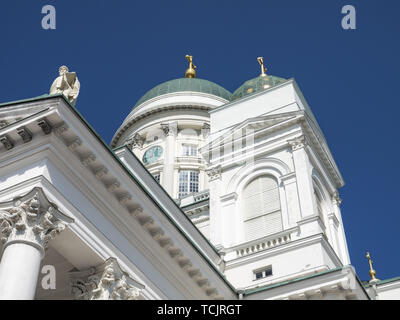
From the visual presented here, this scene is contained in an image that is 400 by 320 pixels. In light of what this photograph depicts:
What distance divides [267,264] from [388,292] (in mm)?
7993

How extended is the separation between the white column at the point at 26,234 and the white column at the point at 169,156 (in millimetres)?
27376

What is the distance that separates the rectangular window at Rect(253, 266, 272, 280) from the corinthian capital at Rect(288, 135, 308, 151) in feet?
20.1

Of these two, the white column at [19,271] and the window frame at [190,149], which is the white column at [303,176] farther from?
the window frame at [190,149]

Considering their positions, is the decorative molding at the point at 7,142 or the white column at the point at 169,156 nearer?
the decorative molding at the point at 7,142

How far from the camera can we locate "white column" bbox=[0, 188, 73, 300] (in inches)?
483

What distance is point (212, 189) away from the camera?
28.5 meters

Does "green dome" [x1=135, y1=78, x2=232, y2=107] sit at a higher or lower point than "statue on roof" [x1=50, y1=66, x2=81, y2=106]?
higher

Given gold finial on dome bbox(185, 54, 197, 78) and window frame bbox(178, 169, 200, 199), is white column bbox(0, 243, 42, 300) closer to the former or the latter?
window frame bbox(178, 169, 200, 199)

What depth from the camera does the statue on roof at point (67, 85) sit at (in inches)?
637

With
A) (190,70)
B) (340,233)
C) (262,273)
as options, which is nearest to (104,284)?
(262,273)

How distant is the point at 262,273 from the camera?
2392cm
